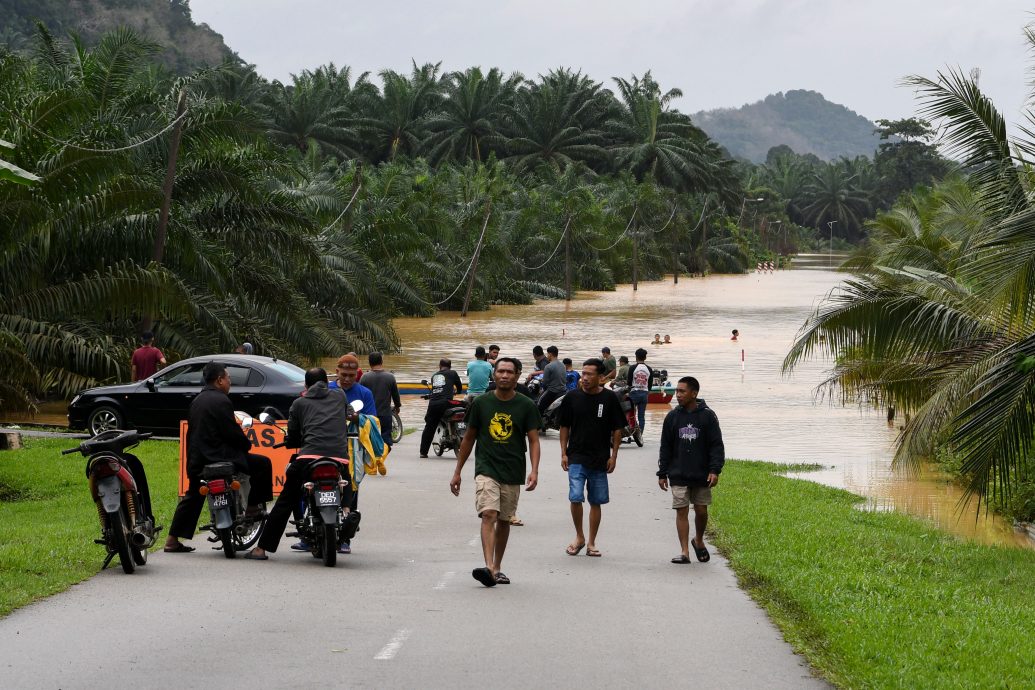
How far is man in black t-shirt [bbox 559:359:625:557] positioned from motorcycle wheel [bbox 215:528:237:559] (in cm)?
287

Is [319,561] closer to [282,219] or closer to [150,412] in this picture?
[150,412]

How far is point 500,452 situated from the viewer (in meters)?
10.3

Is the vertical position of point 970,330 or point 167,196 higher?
point 167,196

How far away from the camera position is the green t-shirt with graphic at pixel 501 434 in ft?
33.7

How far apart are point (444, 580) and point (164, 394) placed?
37.9ft

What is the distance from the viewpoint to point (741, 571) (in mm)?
11188

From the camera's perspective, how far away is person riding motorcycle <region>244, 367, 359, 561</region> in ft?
35.5

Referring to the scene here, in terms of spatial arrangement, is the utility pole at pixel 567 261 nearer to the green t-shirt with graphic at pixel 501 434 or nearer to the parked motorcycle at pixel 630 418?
the parked motorcycle at pixel 630 418

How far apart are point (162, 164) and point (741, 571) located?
18.7 m

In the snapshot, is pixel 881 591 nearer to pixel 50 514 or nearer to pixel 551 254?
pixel 50 514

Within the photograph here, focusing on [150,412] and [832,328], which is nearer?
[832,328]

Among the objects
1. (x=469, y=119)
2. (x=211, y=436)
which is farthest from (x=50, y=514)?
(x=469, y=119)

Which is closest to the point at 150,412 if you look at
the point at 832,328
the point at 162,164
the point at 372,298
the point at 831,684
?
the point at 162,164

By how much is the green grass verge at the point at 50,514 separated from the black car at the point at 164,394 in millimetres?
460
